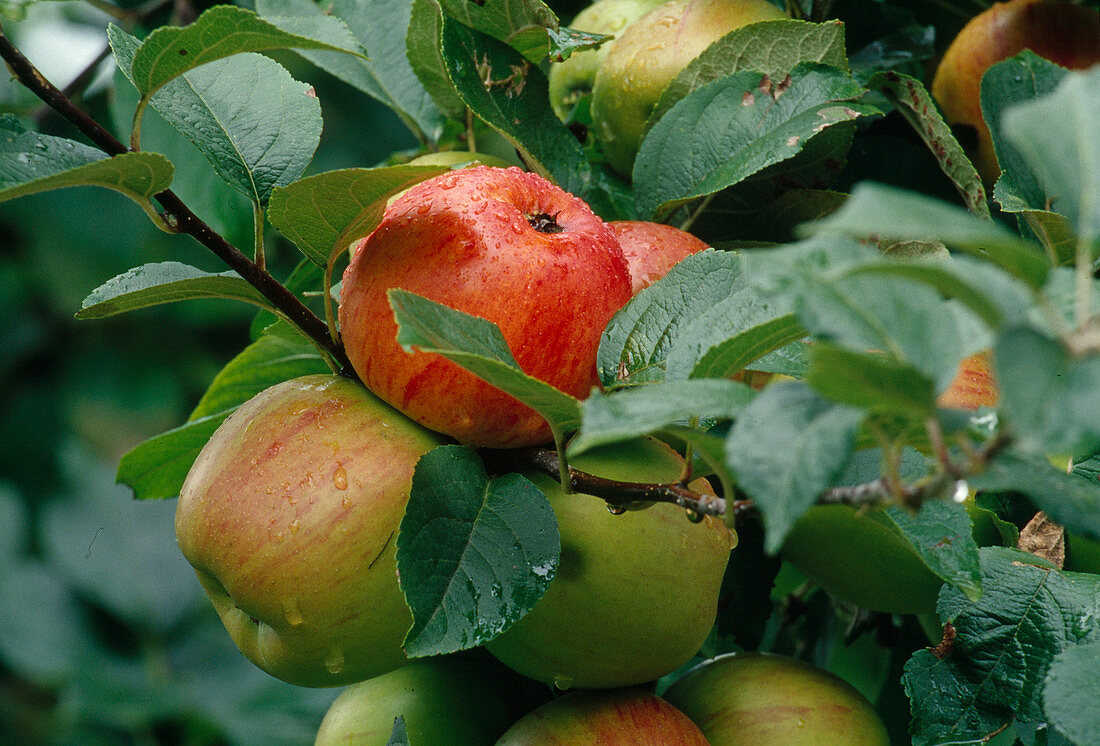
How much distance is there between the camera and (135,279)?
1.43ft

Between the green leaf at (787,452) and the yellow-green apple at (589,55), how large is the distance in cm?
51

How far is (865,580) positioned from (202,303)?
160cm

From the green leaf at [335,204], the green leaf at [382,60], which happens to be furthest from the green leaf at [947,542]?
the green leaf at [382,60]

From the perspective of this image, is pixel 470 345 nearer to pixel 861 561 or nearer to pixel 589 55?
pixel 861 561

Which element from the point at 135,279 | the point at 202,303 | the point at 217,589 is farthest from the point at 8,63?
the point at 202,303

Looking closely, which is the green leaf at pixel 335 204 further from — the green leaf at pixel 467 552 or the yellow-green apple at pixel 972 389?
the yellow-green apple at pixel 972 389

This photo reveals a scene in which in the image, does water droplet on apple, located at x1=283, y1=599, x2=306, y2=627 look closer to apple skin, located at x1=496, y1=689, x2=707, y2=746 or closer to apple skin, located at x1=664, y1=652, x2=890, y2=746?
apple skin, located at x1=496, y1=689, x2=707, y2=746

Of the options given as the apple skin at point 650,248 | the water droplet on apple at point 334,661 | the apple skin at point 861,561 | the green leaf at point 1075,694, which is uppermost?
the apple skin at point 650,248

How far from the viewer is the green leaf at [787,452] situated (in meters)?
0.21

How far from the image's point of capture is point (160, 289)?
0.43 m

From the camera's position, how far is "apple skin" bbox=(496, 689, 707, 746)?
0.46 m

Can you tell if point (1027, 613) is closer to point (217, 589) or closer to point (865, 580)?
point (865, 580)

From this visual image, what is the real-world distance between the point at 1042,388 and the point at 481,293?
26 centimetres

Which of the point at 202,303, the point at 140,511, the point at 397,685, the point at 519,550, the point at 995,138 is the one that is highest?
the point at 995,138
